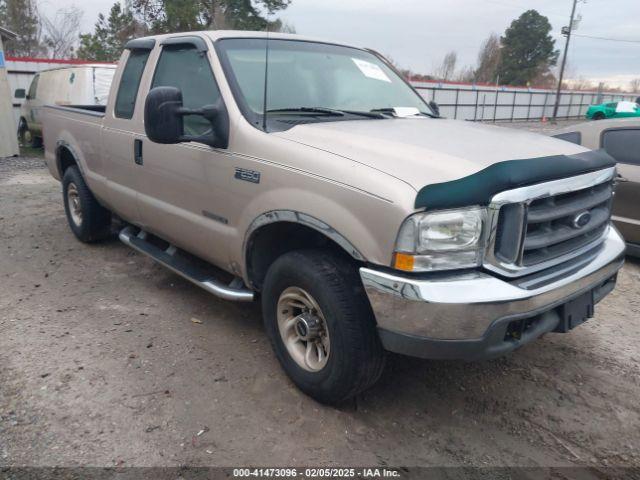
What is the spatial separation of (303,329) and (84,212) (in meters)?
3.52

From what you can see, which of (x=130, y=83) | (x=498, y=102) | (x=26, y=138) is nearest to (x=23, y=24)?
(x=26, y=138)

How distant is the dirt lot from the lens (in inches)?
104

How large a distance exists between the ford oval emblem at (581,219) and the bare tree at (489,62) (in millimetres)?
63408

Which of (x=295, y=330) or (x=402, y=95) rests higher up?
(x=402, y=95)

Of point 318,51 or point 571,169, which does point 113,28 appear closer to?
point 318,51

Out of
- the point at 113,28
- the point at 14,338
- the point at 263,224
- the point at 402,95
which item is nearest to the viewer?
the point at 263,224

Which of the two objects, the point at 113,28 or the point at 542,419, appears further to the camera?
the point at 113,28

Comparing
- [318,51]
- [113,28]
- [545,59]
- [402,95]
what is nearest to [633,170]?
[402,95]

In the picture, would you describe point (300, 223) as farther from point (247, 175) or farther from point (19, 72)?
point (19, 72)

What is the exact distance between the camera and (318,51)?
12.7 ft

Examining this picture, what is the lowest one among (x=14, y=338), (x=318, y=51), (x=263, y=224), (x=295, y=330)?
(x=14, y=338)

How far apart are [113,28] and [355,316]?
106 ft

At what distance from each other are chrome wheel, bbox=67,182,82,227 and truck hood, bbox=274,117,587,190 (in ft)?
11.7

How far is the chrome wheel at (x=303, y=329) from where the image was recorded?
2869mm
